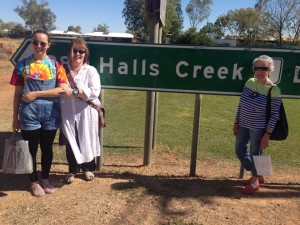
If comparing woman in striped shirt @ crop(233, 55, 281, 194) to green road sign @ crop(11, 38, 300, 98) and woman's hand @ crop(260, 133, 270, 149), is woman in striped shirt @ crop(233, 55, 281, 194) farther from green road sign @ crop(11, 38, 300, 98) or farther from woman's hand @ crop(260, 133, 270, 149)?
green road sign @ crop(11, 38, 300, 98)

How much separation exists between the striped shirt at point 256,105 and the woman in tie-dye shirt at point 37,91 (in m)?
1.79

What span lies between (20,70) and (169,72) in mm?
1551

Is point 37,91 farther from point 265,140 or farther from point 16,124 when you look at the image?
point 265,140

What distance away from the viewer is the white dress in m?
3.34

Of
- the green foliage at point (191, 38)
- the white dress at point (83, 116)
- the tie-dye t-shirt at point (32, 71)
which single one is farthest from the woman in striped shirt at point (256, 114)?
the green foliage at point (191, 38)

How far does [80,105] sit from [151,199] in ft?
3.91

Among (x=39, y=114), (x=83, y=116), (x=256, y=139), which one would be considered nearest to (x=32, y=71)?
(x=39, y=114)

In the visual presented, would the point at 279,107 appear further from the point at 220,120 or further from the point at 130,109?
the point at 130,109

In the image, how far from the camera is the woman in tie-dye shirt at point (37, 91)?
3.05 m

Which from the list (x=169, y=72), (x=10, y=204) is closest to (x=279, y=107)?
(x=169, y=72)

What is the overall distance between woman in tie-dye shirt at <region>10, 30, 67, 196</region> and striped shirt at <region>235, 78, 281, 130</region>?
179cm

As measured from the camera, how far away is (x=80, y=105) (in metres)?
3.40

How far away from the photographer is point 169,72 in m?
3.72

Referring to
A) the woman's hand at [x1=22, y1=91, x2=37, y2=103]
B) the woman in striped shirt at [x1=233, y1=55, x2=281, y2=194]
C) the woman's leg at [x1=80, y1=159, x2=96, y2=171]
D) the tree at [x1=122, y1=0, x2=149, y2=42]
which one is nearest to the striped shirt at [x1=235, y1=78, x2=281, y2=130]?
the woman in striped shirt at [x1=233, y1=55, x2=281, y2=194]
